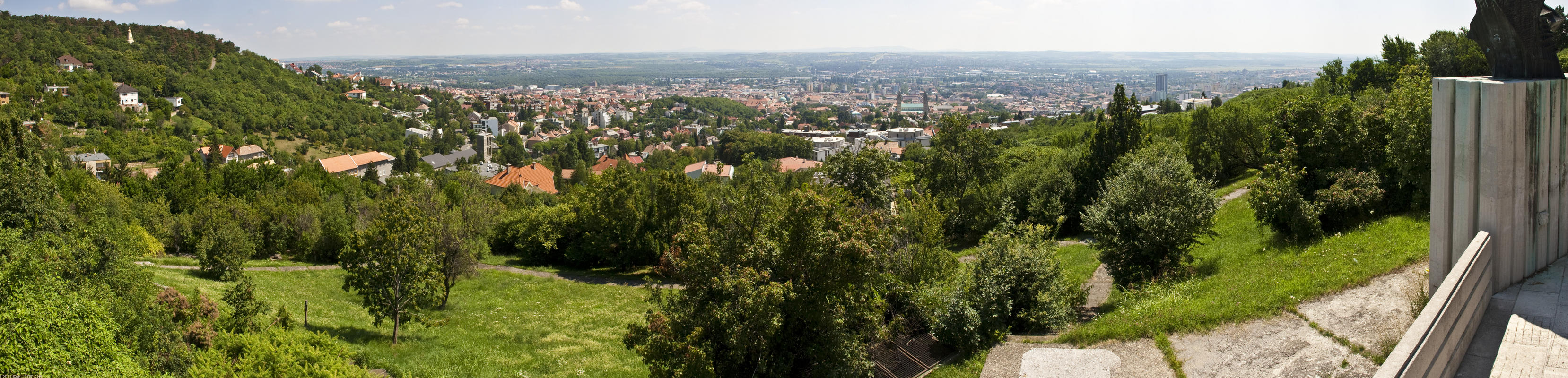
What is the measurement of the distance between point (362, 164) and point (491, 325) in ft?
216

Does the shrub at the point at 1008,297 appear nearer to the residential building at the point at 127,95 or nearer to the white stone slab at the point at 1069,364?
the white stone slab at the point at 1069,364

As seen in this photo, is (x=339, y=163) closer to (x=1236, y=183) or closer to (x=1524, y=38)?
(x=1236, y=183)

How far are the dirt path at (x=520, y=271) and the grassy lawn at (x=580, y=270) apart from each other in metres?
0.22

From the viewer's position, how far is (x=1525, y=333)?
22.9ft

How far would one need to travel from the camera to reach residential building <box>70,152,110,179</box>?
4838 centimetres

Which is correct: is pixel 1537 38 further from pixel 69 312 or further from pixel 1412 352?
A: pixel 69 312

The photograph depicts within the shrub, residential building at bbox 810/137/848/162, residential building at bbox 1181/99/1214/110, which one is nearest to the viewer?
the shrub

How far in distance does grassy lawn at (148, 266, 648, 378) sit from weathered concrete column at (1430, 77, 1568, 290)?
11.0 metres

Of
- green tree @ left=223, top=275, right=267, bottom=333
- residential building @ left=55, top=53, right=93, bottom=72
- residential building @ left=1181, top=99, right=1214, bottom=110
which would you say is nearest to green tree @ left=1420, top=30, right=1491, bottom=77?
residential building @ left=1181, top=99, right=1214, bottom=110

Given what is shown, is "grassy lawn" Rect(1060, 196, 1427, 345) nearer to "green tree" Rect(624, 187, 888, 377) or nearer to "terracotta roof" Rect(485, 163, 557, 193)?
"green tree" Rect(624, 187, 888, 377)

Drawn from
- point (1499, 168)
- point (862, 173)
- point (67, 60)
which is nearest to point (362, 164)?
point (67, 60)

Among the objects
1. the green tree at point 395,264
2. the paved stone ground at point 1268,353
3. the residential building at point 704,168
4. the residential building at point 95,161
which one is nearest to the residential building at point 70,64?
the residential building at point 95,161

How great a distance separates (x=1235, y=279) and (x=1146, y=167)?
2461 millimetres

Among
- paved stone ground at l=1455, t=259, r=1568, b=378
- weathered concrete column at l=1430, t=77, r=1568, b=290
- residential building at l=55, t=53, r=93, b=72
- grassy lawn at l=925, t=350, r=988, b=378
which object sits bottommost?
grassy lawn at l=925, t=350, r=988, b=378
